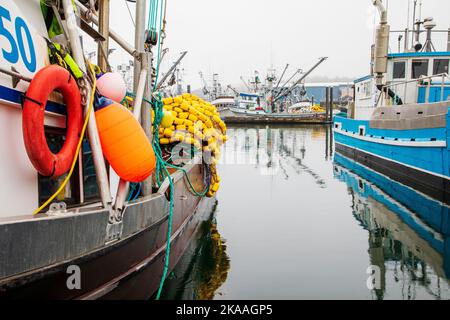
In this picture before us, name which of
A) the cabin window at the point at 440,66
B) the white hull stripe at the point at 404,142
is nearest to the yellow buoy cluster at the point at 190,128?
the white hull stripe at the point at 404,142

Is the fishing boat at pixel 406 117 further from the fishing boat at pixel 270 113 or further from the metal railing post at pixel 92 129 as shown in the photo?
the fishing boat at pixel 270 113

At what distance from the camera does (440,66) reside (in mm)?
14055

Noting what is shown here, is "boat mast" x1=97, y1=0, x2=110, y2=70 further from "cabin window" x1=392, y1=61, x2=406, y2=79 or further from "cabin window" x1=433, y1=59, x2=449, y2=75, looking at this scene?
"cabin window" x1=433, y1=59, x2=449, y2=75

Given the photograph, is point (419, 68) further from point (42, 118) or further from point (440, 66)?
point (42, 118)

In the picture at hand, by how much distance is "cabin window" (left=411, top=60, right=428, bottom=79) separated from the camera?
46.7 feet

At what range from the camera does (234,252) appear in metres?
6.34

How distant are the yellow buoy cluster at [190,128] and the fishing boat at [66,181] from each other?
2.21 meters

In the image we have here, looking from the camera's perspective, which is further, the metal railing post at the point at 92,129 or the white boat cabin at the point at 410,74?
the white boat cabin at the point at 410,74

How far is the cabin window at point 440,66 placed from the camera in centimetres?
1397

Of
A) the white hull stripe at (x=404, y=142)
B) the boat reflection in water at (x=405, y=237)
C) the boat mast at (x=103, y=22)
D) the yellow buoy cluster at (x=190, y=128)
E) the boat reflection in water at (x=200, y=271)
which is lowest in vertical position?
the boat reflection in water at (x=200, y=271)

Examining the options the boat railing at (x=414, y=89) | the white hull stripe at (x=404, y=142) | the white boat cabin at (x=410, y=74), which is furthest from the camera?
the white boat cabin at (x=410, y=74)

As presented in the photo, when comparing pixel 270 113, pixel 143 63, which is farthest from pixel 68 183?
pixel 270 113

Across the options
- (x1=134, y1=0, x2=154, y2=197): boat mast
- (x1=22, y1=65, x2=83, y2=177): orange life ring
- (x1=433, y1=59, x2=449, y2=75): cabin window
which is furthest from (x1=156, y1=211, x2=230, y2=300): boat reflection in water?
(x1=433, y1=59, x2=449, y2=75): cabin window
